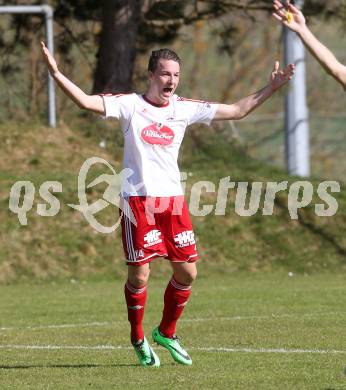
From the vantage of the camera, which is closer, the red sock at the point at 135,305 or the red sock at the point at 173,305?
the red sock at the point at 135,305

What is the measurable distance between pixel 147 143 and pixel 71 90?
0.81 meters

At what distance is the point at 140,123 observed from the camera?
9461 millimetres

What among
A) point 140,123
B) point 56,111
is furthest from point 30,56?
point 140,123

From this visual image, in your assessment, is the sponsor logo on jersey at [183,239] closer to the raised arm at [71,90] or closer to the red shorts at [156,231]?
the red shorts at [156,231]

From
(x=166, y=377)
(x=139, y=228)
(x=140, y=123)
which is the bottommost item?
(x=166, y=377)

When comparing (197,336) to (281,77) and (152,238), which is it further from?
(281,77)

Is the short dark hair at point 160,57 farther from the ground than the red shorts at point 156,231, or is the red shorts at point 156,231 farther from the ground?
the short dark hair at point 160,57

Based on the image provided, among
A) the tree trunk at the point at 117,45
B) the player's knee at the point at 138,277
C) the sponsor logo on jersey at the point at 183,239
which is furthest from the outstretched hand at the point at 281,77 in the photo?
the tree trunk at the point at 117,45

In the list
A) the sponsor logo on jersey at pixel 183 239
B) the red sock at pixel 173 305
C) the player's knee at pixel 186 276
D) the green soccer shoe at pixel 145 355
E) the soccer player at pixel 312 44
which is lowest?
the green soccer shoe at pixel 145 355

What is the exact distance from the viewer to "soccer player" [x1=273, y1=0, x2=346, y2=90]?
286 inches

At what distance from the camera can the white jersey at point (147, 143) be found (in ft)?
30.9

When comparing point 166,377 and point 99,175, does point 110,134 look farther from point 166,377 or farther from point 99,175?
point 166,377

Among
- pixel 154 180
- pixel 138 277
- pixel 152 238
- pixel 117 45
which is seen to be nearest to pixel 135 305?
pixel 138 277

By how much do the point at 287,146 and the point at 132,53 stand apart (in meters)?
3.57
